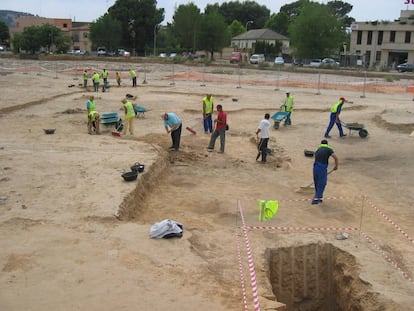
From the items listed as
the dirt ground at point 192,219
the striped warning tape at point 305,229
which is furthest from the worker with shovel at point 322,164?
the striped warning tape at point 305,229

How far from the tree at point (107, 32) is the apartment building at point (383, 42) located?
39.6 meters

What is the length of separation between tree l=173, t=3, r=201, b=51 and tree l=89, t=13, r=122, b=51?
10460mm

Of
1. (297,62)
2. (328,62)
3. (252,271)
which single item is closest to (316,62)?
(328,62)

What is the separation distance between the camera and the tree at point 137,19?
3248 inches

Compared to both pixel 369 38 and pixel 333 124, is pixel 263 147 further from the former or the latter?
pixel 369 38

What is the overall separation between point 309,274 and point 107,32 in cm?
7804

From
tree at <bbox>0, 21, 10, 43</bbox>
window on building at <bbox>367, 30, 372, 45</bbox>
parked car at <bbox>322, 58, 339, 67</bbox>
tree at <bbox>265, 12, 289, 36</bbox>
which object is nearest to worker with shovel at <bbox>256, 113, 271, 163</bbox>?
parked car at <bbox>322, 58, 339, 67</bbox>

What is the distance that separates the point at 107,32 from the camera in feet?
262

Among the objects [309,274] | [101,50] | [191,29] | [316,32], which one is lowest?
[309,274]

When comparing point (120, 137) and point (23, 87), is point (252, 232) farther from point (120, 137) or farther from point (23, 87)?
point (23, 87)

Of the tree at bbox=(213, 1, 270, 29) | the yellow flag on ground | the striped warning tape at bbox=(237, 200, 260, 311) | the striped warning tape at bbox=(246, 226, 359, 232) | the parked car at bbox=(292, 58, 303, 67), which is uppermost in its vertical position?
the tree at bbox=(213, 1, 270, 29)

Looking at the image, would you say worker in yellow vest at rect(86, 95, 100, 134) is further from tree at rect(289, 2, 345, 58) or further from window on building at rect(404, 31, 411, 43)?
window on building at rect(404, 31, 411, 43)

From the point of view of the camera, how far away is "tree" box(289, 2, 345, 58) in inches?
2403

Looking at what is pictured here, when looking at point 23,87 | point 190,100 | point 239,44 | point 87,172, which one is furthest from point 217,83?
point 239,44
